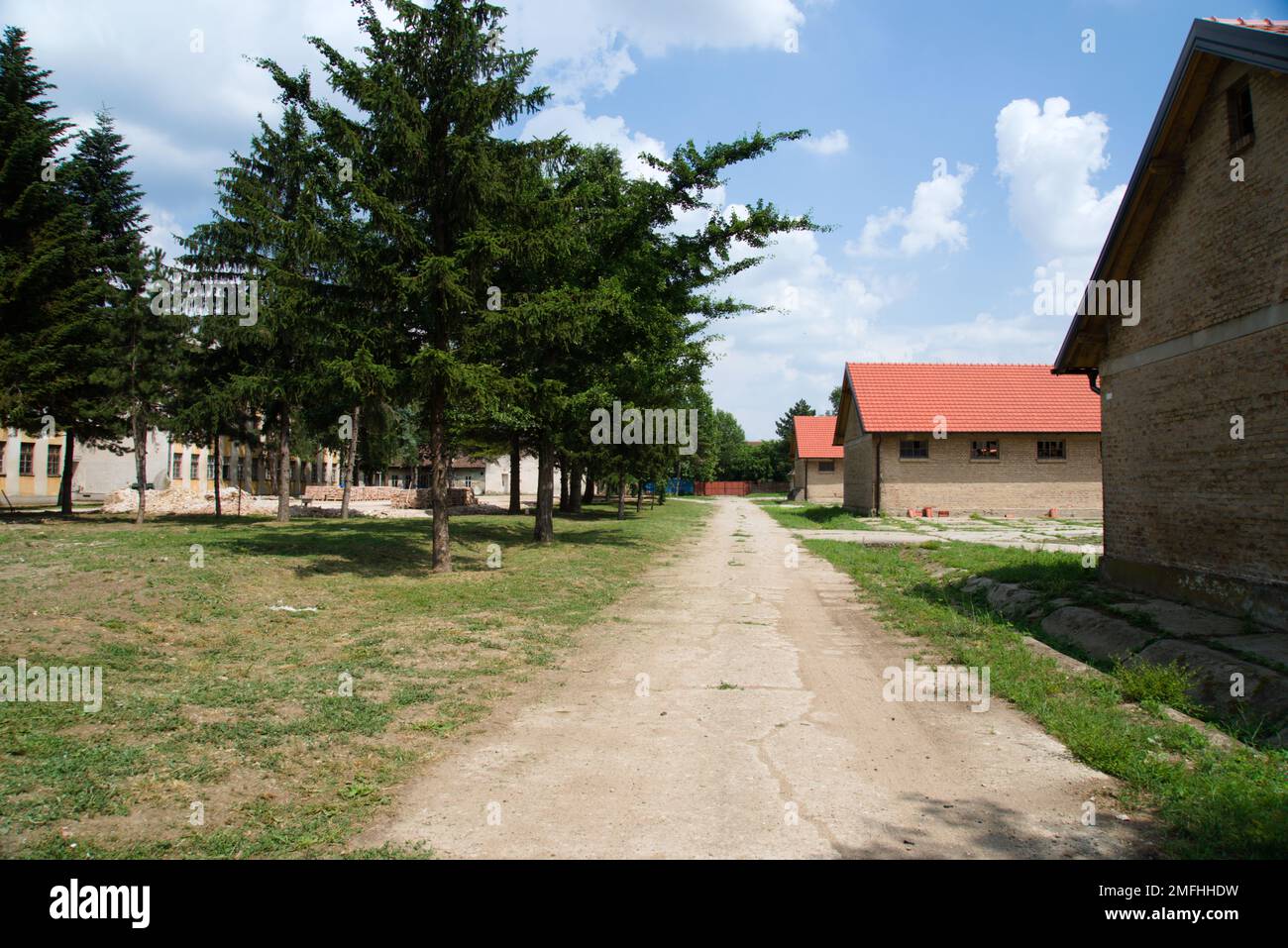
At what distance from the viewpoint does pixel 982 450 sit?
3119 centimetres

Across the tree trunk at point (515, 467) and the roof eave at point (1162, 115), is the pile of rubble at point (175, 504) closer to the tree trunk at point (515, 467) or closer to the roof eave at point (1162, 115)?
the tree trunk at point (515, 467)

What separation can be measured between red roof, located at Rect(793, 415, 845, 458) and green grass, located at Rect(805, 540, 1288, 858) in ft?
139

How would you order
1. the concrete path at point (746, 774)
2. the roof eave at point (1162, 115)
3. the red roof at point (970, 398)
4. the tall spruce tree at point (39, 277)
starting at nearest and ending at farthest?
1. the concrete path at point (746, 774)
2. the roof eave at point (1162, 115)
3. the tall spruce tree at point (39, 277)
4. the red roof at point (970, 398)

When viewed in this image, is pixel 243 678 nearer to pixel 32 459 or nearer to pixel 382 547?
pixel 382 547

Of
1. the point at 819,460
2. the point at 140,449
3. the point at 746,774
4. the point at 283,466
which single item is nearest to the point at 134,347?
the point at 140,449

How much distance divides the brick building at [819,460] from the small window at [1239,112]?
41032mm

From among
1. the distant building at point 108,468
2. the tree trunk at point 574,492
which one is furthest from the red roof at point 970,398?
the distant building at point 108,468

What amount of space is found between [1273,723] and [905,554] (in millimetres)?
12573

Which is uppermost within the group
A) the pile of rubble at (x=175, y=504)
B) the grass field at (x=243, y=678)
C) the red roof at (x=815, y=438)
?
the red roof at (x=815, y=438)

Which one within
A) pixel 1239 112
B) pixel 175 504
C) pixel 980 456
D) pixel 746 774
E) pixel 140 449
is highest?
pixel 1239 112

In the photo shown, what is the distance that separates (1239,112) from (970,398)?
24.3 m

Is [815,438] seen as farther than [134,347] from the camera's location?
Yes

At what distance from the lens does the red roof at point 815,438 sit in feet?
177

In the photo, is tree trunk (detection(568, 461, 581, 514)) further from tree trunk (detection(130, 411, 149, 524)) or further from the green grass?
the green grass
